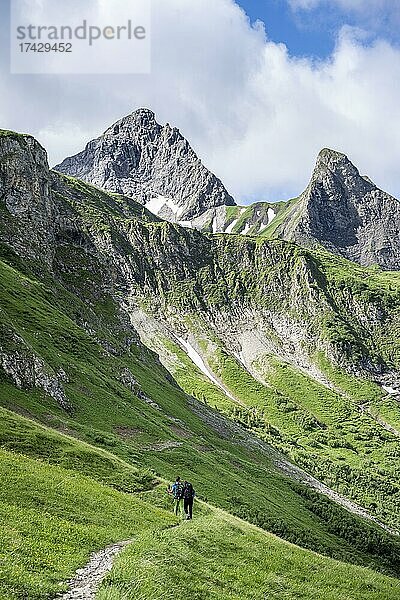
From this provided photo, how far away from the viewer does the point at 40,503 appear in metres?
34.3

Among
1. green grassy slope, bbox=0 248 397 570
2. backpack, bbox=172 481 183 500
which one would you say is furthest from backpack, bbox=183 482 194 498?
green grassy slope, bbox=0 248 397 570

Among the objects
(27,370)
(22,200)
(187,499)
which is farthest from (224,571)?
(22,200)

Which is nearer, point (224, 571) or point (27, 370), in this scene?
point (224, 571)

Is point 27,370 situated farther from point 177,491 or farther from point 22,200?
point 22,200

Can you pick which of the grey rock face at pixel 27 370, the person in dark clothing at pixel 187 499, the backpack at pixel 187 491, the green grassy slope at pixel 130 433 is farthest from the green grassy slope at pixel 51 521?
the grey rock face at pixel 27 370

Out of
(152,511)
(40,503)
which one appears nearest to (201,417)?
(152,511)

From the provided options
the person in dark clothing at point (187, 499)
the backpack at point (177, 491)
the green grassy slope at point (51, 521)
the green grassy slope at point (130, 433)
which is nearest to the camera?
the green grassy slope at point (51, 521)

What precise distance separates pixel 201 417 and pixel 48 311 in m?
58.8

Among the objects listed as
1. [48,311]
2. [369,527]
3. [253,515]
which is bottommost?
[369,527]

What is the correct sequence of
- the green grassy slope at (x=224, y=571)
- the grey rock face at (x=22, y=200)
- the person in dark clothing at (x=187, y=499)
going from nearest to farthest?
the green grassy slope at (x=224, y=571) → the person in dark clothing at (x=187, y=499) → the grey rock face at (x=22, y=200)

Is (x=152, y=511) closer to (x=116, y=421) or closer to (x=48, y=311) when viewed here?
(x=116, y=421)

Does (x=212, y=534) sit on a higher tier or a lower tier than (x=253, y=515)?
higher

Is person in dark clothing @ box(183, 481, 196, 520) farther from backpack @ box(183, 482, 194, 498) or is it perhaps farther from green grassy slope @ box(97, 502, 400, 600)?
green grassy slope @ box(97, 502, 400, 600)

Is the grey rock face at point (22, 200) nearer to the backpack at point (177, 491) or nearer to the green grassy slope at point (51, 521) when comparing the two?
the backpack at point (177, 491)
